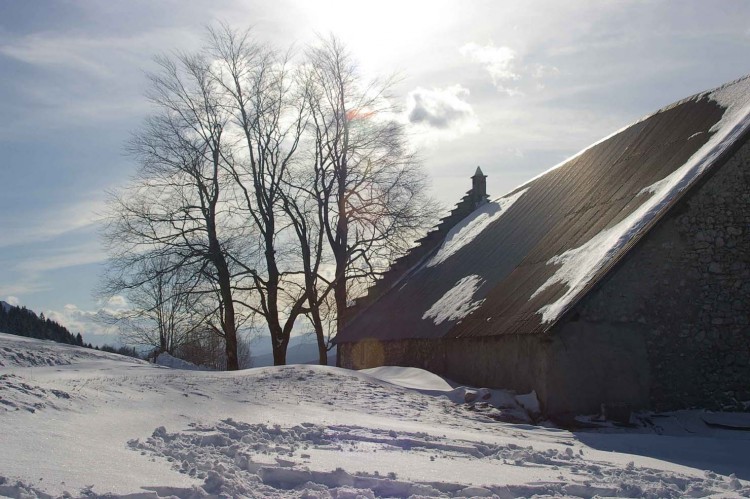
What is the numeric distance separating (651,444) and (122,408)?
697cm

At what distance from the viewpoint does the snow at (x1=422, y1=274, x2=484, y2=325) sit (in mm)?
16875

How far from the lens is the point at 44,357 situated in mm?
15945

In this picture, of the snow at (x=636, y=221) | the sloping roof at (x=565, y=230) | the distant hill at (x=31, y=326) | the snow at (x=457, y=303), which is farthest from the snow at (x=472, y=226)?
the distant hill at (x=31, y=326)

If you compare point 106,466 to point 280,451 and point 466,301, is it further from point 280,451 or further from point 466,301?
point 466,301

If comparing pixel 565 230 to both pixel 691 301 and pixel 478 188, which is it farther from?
pixel 478 188

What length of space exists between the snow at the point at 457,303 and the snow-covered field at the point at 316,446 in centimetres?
346

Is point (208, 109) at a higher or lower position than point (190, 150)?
higher

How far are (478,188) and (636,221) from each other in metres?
17.1

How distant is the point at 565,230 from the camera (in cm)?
1627

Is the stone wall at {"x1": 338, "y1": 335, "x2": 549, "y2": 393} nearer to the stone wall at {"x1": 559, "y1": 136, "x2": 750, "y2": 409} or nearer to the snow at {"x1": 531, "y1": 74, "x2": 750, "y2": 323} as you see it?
the snow at {"x1": 531, "y1": 74, "x2": 750, "y2": 323}

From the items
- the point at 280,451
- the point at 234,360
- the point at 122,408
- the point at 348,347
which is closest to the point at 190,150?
the point at 234,360

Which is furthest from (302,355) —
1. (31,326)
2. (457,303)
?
(457,303)

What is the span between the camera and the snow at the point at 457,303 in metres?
16.9

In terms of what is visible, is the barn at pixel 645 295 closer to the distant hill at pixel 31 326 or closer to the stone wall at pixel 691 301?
the stone wall at pixel 691 301
